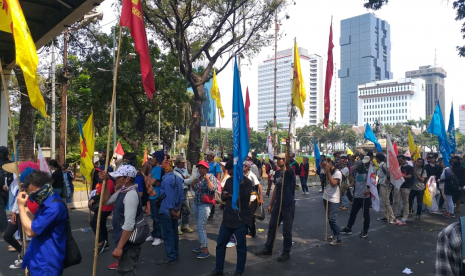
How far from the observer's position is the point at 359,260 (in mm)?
6461

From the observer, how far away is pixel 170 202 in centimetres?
602

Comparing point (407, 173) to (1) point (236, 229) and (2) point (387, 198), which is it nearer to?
(2) point (387, 198)

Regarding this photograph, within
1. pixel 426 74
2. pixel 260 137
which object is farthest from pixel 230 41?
pixel 426 74

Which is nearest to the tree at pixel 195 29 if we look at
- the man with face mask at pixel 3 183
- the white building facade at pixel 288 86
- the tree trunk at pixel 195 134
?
the tree trunk at pixel 195 134

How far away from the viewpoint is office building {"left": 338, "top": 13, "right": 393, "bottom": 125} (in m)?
188

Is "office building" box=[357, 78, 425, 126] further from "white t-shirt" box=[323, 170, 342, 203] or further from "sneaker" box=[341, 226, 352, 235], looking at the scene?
"white t-shirt" box=[323, 170, 342, 203]

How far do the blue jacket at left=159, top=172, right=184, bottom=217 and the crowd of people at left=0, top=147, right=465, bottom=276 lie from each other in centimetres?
2

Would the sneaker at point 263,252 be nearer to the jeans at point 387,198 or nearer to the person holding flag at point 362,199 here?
the person holding flag at point 362,199

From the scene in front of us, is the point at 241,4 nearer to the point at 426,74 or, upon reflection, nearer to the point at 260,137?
the point at 260,137

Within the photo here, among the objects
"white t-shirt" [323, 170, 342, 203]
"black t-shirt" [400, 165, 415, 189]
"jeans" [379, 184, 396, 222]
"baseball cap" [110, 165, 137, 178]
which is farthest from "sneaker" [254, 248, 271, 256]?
"black t-shirt" [400, 165, 415, 189]

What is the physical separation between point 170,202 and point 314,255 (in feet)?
9.25

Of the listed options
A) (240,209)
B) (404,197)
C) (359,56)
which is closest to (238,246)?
(240,209)

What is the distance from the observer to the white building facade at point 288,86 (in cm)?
16325

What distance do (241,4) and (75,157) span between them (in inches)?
524
